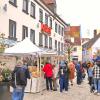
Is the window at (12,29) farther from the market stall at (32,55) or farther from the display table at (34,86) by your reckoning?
the display table at (34,86)

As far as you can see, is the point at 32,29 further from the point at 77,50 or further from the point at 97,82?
the point at 77,50

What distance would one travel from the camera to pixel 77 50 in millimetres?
83438

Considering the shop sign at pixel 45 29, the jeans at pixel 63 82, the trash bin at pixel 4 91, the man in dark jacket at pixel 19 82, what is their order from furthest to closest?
the shop sign at pixel 45 29 < the jeans at pixel 63 82 < the trash bin at pixel 4 91 < the man in dark jacket at pixel 19 82

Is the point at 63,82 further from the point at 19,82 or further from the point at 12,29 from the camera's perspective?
the point at 12,29

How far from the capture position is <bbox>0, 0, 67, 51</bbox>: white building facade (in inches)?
1060

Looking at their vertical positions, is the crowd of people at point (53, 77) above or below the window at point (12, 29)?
below

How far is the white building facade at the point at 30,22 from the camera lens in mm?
26936

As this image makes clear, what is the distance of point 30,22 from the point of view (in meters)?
33.2

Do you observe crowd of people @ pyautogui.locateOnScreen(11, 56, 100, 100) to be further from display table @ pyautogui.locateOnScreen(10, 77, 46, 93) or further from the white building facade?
the white building facade

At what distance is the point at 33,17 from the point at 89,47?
60.6 metres

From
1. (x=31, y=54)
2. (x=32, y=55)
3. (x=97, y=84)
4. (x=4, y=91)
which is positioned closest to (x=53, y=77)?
(x=32, y=55)

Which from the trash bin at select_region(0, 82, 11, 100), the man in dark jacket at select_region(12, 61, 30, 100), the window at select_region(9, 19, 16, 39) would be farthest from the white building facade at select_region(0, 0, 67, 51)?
the man in dark jacket at select_region(12, 61, 30, 100)

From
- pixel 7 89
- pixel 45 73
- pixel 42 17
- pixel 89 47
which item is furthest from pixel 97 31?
pixel 7 89

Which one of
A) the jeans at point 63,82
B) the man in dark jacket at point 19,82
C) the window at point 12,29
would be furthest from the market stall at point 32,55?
the window at point 12,29
